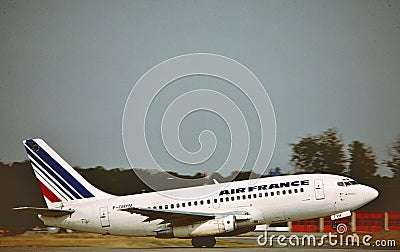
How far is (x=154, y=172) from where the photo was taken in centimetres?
2405

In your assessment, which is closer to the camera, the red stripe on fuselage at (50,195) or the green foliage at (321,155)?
the red stripe on fuselage at (50,195)

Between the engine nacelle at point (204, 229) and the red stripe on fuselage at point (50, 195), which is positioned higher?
the red stripe on fuselage at point (50, 195)

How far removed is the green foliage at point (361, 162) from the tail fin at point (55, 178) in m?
8.59

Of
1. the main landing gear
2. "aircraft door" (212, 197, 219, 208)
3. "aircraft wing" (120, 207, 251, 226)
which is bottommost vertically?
the main landing gear

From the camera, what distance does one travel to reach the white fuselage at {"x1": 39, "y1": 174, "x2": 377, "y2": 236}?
797 inches

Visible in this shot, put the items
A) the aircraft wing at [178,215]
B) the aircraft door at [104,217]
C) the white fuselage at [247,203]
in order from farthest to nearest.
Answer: the aircraft door at [104,217] → the white fuselage at [247,203] → the aircraft wing at [178,215]

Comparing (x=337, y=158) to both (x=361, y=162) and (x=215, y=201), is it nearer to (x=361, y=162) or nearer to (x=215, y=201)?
(x=361, y=162)

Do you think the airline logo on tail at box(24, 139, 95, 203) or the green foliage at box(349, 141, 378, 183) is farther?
the green foliage at box(349, 141, 378, 183)

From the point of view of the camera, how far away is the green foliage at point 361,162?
2578cm

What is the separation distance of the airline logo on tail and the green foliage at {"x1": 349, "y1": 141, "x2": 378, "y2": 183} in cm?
895

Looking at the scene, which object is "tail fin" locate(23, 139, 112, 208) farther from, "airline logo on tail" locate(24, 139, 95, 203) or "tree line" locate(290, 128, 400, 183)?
"tree line" locate(290, 128, 400, 183)

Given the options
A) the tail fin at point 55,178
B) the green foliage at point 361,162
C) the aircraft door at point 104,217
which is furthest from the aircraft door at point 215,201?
the green foliage at point 361,162

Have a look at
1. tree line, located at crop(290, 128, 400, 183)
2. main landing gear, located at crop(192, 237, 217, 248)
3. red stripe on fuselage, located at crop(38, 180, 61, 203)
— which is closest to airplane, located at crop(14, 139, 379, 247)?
main landing gear, located at crop(192, 237, 217, 248)

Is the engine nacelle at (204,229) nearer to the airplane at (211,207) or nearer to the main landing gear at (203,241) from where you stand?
the airplane at (211,207)
